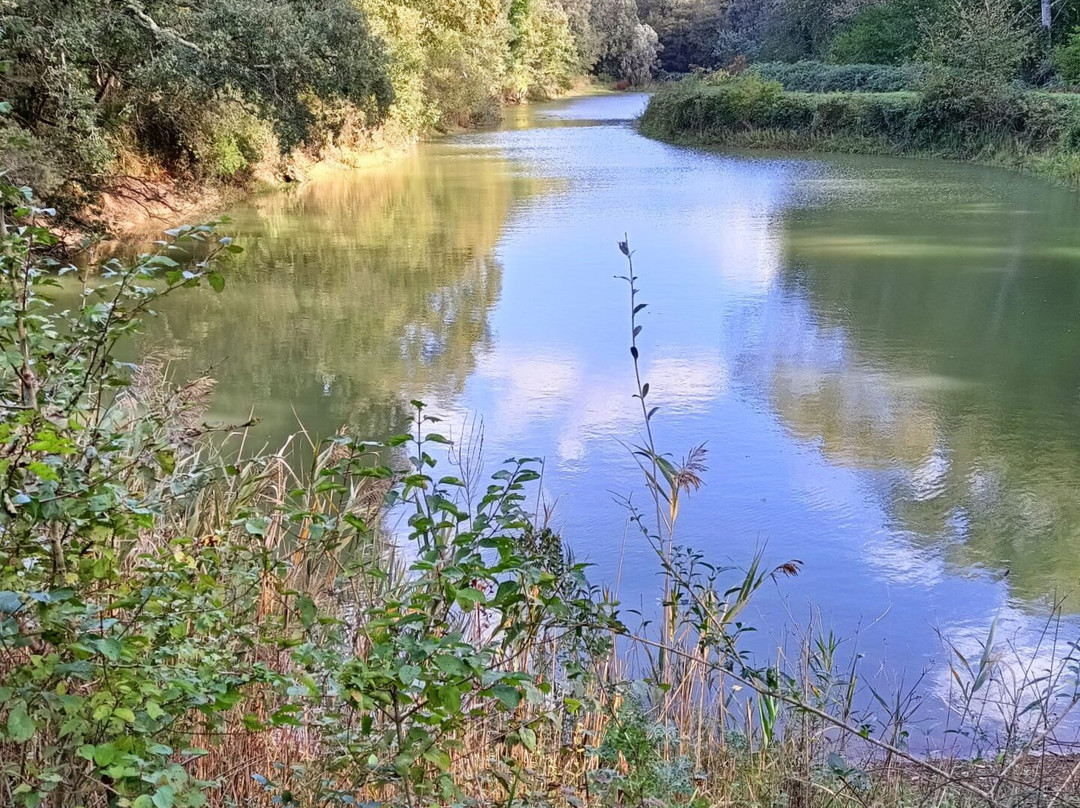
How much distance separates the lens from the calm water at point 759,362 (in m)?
3.85

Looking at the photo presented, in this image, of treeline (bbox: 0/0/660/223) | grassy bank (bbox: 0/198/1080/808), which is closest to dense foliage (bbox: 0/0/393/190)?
treeline (bbox: 0/0/660/223)

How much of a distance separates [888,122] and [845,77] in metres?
4.76

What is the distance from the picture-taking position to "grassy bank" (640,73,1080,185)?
14.6 meters

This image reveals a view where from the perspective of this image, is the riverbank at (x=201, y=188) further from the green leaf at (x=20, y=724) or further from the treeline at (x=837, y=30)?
the treeline at (x=837, y=30)

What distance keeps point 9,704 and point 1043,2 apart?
22.1m

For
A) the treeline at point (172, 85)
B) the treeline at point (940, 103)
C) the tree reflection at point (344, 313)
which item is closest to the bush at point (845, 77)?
the treeline at point (940, 103)

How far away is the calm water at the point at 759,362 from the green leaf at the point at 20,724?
170cm

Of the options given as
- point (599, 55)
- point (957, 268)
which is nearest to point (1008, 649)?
point (957, 268)

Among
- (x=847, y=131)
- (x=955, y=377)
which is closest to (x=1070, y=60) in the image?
(x=847, y=131)

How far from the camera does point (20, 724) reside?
3.82 feet

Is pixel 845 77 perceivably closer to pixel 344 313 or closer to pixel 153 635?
pixel 344 313

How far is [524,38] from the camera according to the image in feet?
113

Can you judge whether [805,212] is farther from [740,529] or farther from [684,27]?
[684,27]

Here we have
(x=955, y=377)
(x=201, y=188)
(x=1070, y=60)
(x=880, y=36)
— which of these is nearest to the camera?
(x=955, y=377)
